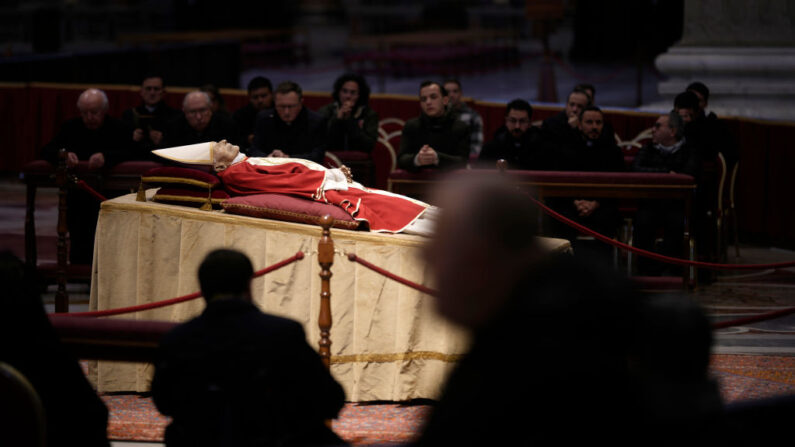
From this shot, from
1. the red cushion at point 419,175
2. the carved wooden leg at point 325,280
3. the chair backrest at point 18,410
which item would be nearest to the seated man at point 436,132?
the red cushion at point 419,175

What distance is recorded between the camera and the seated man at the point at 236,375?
326 cm

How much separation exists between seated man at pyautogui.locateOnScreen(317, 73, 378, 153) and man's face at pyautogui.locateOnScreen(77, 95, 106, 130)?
1.79 m

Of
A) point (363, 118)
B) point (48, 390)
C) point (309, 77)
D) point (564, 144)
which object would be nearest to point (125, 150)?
point (363, 118)

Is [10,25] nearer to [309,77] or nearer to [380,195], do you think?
[309,77]

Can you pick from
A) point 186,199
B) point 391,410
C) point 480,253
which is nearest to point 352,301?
point 391,410

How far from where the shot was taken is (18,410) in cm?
304

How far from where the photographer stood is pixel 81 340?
155 inches

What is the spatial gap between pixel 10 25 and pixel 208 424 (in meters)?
27.5

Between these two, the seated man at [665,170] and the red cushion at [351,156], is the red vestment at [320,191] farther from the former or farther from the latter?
the seated man at [665,170]

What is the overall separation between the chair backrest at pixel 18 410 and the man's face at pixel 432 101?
4.87 metres

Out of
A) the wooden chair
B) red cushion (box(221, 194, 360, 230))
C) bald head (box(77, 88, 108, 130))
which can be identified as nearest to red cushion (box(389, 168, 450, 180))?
red cushion (box(221, 194, 360, 230))

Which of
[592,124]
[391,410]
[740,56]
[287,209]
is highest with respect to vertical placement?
[740,56]

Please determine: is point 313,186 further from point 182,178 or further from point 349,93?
point 349,93

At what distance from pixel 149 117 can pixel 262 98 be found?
92cm
